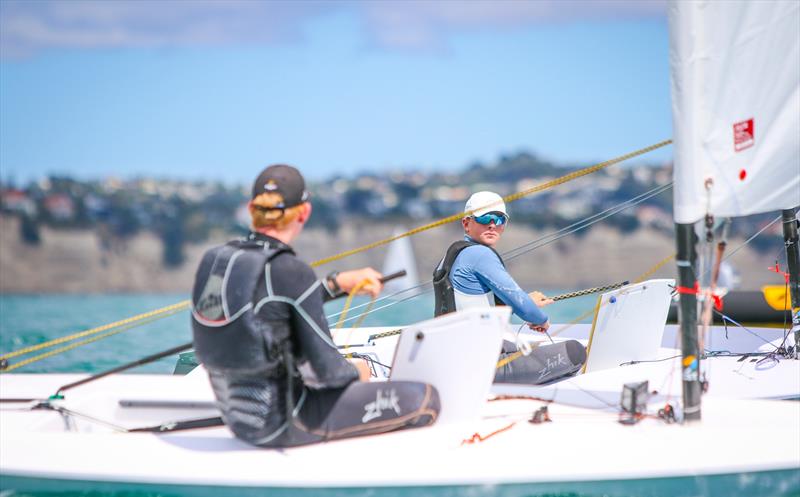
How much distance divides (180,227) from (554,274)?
42.9 metres

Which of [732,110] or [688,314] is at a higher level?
[732,110]

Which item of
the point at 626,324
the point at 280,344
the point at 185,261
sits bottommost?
the point at 280,344

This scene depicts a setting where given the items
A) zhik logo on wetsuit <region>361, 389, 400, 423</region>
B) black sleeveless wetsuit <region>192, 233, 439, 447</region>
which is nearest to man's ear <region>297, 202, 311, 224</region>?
black sleeveless wetsuit <region>192, 233, 439, 447</region>

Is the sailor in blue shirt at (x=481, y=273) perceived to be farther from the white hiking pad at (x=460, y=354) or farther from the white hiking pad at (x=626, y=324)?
the white hiking pad at (x=460, y=354)

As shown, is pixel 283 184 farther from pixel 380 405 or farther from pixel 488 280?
pixel 488 280

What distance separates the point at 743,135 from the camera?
12.3ft

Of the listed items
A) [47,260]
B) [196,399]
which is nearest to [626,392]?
[196,399]

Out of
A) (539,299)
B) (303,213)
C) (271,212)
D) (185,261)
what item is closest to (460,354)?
(303,213)

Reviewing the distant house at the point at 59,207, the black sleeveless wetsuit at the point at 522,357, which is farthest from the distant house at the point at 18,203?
the black sleeveless wetsuit at the point at 522,357

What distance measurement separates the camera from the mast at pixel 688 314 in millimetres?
3602

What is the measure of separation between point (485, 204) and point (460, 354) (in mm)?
1503

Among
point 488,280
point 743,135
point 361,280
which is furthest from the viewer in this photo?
point 488,280

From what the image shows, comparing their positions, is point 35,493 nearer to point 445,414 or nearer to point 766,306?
point 445,414

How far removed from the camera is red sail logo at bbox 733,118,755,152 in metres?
3.71
